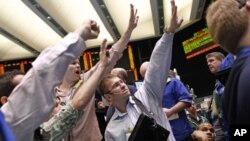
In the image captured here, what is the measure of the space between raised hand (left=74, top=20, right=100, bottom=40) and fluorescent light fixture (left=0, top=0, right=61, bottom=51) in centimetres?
468

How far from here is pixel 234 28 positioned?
134 centimetres

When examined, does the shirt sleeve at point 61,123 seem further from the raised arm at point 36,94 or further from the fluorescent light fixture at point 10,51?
the fluorescent light fixture at point 10,51

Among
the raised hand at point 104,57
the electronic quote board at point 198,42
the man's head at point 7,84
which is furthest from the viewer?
the electronic quote board at point 198,42

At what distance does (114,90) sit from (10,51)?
7.05 metres

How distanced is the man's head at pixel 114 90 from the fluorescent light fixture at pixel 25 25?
3804 mm

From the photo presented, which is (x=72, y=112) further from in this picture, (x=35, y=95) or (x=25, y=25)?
(x=25, y=25)

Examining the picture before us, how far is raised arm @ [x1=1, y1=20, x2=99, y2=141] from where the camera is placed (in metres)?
1.28

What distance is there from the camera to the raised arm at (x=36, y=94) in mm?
1280

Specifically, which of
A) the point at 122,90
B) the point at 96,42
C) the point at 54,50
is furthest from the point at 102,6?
the point at 54,50

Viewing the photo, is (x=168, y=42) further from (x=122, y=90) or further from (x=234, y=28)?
(x=234, y=28)

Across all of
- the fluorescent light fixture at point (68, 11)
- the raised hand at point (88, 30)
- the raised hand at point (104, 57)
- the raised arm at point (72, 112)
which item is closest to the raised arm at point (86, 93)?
the raised arm at point (72, 112)

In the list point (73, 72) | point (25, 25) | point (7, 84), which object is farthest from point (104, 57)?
point (25, 25)

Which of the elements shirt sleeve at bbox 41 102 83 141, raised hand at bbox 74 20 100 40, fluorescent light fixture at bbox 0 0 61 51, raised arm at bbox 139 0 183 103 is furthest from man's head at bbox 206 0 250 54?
fluorescent light fixture at bbox 0 0 61 51

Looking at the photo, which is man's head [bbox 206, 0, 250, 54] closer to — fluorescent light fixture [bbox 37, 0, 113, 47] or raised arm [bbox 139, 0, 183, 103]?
raised arm [bbox 139, 0, 183, 103]
